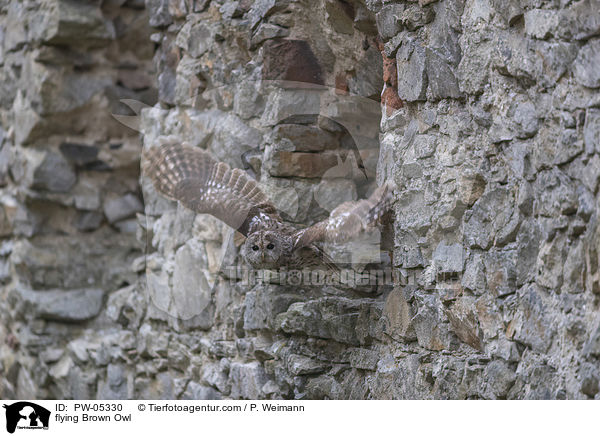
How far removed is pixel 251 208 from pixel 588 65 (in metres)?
1.35

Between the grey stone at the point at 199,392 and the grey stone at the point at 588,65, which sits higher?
the grey stone at the point at 588,65

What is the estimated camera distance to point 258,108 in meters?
2.95

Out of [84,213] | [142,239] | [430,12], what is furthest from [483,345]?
[84,213]

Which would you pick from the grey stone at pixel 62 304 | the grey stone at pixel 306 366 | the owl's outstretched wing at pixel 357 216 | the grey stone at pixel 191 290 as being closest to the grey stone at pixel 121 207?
the grey stone at pixel 62 304

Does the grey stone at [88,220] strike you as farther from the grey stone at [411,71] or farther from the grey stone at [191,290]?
the grey stone at [411,71]

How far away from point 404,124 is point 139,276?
6.64 ft

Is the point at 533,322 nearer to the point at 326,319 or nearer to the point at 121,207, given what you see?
the point at 326,319

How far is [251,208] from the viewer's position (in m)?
2.70

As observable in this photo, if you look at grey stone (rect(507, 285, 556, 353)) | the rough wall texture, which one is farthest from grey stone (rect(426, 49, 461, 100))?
grey stone (rect(507, 285, 556, 353))

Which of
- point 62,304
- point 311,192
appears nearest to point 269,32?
point 311,192

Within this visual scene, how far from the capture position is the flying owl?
234 centimetres
